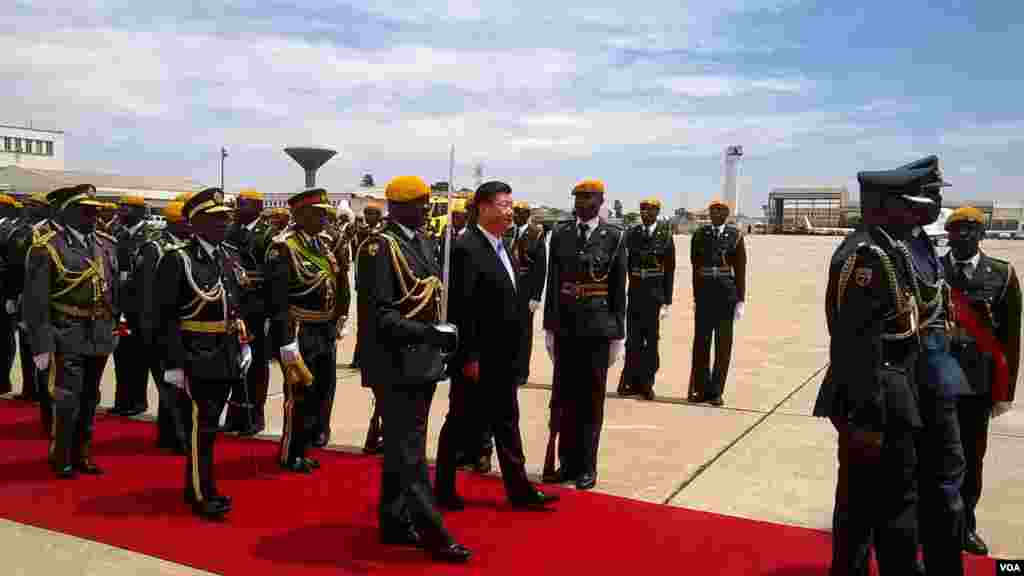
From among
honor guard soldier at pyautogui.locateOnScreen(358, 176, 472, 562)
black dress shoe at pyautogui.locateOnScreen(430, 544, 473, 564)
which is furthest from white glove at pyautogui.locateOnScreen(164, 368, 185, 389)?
black dress shoe at pyautogui.locateOnScreen(430, 544, 473, 564)

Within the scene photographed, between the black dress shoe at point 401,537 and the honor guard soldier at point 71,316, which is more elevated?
the honor guard soldier at point 71,316

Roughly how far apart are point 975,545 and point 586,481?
7.70 ft

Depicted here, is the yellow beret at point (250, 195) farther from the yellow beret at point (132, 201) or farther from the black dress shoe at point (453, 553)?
the black dress shoe at point (453, 553)

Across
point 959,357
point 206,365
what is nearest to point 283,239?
point 206,365

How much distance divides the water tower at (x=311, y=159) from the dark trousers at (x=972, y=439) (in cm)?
744

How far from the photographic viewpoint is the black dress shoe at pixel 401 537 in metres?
4.47

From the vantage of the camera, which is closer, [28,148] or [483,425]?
[483,425]

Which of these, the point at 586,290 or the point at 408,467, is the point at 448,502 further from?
the point at 586,290

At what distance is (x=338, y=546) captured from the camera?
444cm

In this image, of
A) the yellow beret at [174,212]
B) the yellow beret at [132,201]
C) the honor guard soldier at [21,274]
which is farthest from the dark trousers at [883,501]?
the yellow beret at [132,201]

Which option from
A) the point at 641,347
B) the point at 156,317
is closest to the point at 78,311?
the point at 156,317

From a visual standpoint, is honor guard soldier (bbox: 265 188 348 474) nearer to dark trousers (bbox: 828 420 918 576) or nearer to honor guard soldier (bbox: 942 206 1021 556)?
dark trousers (bbox: 828 420 918 576)

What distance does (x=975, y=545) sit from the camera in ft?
14.8

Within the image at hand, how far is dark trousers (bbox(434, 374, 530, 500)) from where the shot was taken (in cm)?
502
